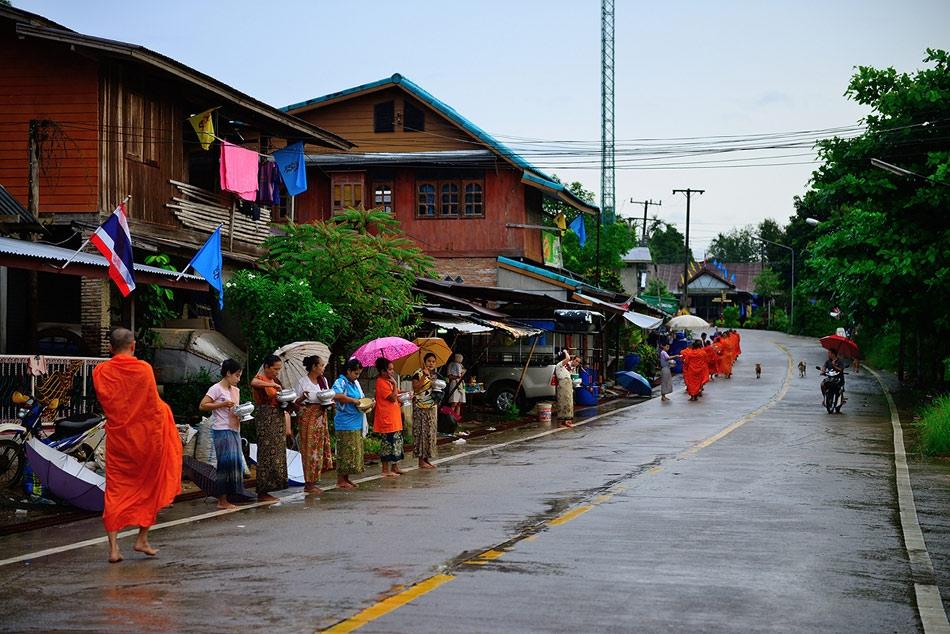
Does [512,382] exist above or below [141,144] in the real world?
below

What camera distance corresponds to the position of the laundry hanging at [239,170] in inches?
925

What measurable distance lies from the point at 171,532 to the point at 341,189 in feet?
92.6

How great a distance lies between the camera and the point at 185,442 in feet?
51.6

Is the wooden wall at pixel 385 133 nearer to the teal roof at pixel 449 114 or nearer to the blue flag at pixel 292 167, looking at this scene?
the teal roof at pixel 449 114

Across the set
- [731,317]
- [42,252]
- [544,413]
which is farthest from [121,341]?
[731,317]

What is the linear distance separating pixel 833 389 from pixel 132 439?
80.9ft

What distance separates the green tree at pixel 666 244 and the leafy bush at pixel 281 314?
109 meters

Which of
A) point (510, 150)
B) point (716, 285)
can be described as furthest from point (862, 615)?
point (716, 285)

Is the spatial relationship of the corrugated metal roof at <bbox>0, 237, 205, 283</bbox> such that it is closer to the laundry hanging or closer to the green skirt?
the green skirt

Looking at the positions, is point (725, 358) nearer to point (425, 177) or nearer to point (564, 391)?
point (425, 177)

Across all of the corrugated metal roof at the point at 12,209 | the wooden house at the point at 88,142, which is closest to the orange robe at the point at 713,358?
the wooden house at the point at 88,142

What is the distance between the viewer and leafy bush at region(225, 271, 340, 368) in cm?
2055

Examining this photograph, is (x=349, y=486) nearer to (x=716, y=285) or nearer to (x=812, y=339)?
(x=812, y=339)

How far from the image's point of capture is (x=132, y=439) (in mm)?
10000
